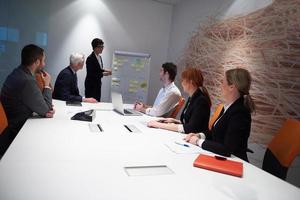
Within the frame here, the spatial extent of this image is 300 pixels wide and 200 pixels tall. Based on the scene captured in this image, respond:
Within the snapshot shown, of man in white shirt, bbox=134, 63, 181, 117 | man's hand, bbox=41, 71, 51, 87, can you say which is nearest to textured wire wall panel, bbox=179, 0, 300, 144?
man in white shirt, bbox=134, 63, 181, 117

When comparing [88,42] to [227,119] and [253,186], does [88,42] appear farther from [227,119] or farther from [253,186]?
[253,186]

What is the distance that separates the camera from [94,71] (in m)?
4.80

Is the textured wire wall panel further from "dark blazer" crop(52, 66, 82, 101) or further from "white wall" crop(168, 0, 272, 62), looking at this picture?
"dark blazer" crop(52, 66, 82, 101)

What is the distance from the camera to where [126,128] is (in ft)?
7.55

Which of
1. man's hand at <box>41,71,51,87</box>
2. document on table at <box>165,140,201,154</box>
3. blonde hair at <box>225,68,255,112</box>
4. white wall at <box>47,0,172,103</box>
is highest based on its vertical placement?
white wall at <box>47,0,172,103</box>

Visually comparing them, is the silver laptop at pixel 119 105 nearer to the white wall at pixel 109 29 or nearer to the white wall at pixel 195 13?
the white wall at pixel 195 13

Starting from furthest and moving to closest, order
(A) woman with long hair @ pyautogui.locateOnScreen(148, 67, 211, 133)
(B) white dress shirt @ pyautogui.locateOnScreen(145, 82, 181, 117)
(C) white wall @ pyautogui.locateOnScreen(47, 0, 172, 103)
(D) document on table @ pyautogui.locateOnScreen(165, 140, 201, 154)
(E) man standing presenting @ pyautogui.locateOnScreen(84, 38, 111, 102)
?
(C) white wall @ pyautogui.locateOnScreen(47, 0, 172, 103) → (E) man standing presenting @ pyautogui.locateOnScreen(84, 38, 111, 102) → (B) white dress shirt @ pyautogui.locateOnScreen(145, 82, 181, 117) → (A) woman with long hair @ pyautogui.locateOnScreen(148, 67, 211, 133) → (D) document on table @ pyautogui.locateOnScreen(165, 140, 201, 154)

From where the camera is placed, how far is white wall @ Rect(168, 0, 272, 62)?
382 cm

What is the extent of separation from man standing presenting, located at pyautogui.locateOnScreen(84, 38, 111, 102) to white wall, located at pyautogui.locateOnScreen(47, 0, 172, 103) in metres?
0.86

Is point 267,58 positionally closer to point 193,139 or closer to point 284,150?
point 284,150

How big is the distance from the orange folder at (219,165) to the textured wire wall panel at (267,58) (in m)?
1.69

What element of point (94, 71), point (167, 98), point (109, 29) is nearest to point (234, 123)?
point (167, 98)

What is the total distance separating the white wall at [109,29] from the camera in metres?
5.38

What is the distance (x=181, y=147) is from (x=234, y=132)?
369 millimetres
